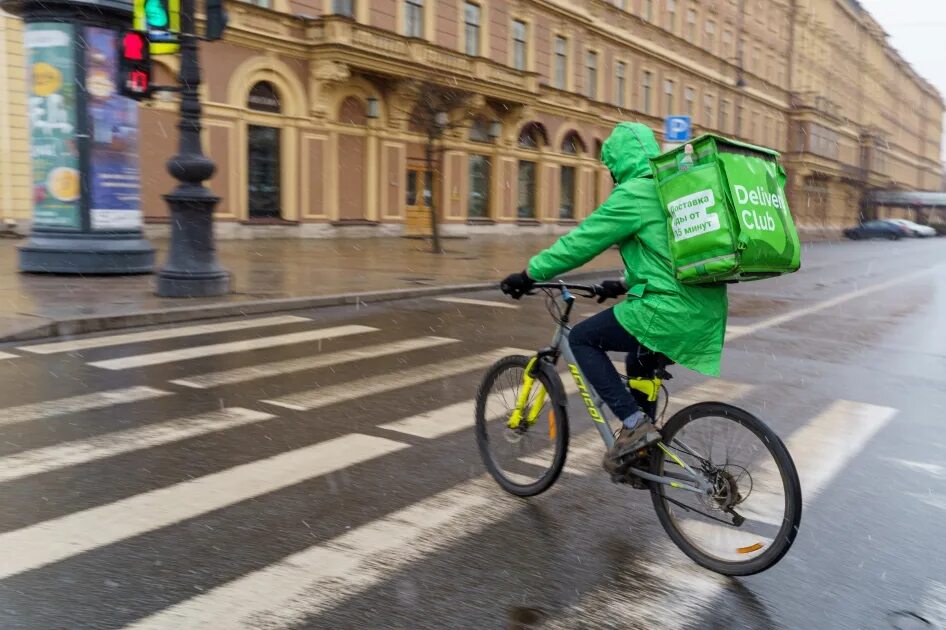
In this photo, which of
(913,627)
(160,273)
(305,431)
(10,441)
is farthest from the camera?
(160,273)

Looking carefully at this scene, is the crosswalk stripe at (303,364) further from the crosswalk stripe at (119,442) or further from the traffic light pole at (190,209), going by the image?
the traffic light pole at (190,209)

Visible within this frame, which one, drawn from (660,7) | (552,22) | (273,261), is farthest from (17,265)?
(660,7)

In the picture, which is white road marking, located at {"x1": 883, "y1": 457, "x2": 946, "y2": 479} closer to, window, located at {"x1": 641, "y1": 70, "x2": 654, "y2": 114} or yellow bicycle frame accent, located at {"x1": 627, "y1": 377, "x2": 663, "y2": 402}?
yellow bicycle frame accent, located at {"x1": 627, "y1": 377, "x2": 663, "y2": 402}

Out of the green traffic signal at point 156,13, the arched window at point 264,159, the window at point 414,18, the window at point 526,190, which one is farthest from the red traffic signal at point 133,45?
the window at point 526,190

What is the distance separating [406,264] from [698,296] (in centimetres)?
1464

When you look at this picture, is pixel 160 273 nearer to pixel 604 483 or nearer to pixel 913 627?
pixel 604 483

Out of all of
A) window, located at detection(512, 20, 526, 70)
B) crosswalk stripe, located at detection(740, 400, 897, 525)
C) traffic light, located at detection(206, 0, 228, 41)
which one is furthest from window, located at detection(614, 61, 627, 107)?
crosswalk stripe, located at detection(740, 400, 897, 525)

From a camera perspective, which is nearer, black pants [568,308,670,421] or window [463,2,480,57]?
black pants [568,308,670,421]

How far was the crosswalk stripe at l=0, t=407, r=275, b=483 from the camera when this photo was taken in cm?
461

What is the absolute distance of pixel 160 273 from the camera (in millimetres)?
11062

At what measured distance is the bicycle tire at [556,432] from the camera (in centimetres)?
427

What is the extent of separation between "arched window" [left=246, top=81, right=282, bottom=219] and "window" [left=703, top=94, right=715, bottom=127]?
105ft

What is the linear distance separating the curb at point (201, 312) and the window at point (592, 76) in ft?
88.0

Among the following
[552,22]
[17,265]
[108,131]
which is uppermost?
[552,22]
